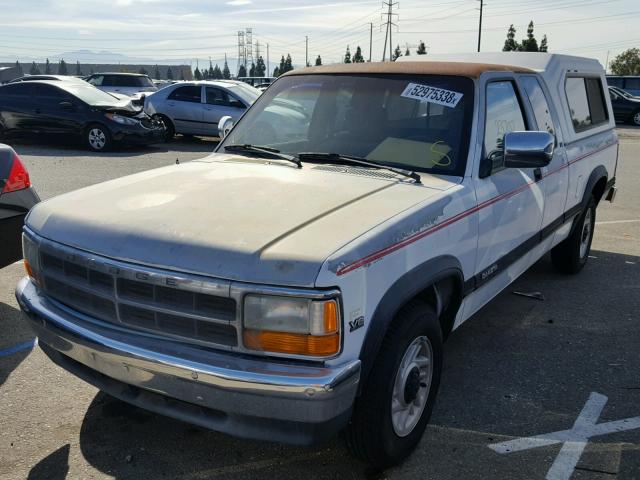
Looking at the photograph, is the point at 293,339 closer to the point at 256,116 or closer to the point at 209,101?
the point at 256,116

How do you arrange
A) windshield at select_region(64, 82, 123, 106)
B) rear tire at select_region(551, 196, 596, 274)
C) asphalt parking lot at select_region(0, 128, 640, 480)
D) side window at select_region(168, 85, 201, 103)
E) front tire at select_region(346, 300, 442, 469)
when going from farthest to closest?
1. side window at select_region(168, 85, 201, 103)
2. windshield at select_region(64, 82, 123, 106)
3. rear tire at select_region(551, 196, 596, 274)
4. asphalt parking lot at select_region(0, 128, 640, 480)
5. front tire at select_region(346, 300, 442, 469)

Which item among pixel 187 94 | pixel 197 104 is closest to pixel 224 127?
pixel 197 104

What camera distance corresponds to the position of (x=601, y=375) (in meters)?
4.01

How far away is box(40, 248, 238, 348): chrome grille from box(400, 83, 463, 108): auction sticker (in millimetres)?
1986

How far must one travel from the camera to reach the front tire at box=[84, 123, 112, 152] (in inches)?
539

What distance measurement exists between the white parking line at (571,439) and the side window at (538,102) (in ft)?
6.55

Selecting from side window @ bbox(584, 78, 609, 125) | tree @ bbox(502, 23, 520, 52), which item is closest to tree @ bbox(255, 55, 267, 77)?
tree @ bbox(502, 23, 520, 52)

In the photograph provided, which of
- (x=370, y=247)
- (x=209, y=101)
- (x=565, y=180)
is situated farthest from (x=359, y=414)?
(x=209, y=101)

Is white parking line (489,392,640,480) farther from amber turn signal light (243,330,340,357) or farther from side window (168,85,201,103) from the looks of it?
side window (168,85,201,103)

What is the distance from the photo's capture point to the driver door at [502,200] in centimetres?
359

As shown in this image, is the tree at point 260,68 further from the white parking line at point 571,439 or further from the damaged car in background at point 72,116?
the white parking line at point 571,439

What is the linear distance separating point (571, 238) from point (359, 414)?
381 centimetres

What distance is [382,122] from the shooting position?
378 cm

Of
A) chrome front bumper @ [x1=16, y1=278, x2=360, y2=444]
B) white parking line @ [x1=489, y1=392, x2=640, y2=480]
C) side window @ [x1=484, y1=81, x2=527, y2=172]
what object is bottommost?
white parking line @ [x1=489, y1=392, x2=640, y2=480]
